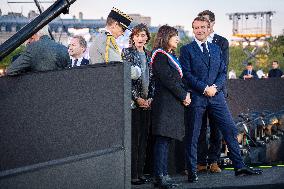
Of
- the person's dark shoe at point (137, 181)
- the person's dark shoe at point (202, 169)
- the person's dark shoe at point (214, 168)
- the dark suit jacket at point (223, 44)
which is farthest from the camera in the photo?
the dark suit jacket at point (223, 44)

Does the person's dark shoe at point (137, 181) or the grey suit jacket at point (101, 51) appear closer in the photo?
the grey suit jacket at point (101, 51)

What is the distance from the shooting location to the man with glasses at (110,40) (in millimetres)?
6512

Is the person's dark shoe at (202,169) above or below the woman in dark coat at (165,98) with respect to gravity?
below

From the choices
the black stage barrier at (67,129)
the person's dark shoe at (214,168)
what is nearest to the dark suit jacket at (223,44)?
the person's dark shoe at (214,168)

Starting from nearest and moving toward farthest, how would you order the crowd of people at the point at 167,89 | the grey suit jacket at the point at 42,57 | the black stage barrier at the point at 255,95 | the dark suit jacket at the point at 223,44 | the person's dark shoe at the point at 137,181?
the grey suit jacket at the point at 42,57 → the crowd of people at the point at 167,89 → the person's dark shoe at the point at 137,181 → the dark suit jacket at the point at 223,44 → the black stage barrier at the point at 255,95

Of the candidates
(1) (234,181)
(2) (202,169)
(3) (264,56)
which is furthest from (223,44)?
(3) (264,56)

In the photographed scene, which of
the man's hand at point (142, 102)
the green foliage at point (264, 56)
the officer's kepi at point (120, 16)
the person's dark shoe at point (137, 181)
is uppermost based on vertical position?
the green foliage at point (264, 56)

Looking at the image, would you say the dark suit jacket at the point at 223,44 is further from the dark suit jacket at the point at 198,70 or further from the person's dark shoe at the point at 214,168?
the person's dark shoe at the point at 214,168

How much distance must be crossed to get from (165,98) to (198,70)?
68 cm

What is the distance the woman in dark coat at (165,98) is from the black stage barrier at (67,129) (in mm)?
1047

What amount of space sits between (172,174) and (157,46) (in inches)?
72.5

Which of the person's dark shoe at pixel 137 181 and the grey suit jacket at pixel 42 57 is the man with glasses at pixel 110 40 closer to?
the grey suit jacket at pixel 42 57

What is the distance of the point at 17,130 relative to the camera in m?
4.86

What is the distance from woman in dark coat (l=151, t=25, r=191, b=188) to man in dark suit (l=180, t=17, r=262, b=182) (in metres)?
0.31
